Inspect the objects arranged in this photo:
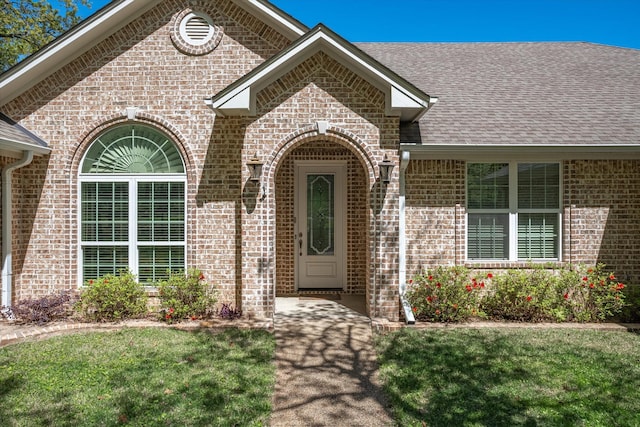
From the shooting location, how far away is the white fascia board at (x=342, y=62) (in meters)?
6.70

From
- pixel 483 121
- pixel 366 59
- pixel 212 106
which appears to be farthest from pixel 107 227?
pixel 483 121

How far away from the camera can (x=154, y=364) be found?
17.3ft

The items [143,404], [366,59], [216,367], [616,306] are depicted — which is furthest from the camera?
[616,306]

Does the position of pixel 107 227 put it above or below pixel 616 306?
above

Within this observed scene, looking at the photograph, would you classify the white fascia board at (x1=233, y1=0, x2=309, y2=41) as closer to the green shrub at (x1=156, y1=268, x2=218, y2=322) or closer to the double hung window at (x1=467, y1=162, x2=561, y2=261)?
the double hung window at (x1=467, y1=162, x2=561, y2=261)

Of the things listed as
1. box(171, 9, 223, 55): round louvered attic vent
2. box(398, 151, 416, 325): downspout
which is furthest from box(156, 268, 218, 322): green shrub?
box(171, 9, 223, 55): round louvered attic vent

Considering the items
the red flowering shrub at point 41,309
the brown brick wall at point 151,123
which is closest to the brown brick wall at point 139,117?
the brown brick wall at point 151,123

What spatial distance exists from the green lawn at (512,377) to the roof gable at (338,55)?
3.81 m

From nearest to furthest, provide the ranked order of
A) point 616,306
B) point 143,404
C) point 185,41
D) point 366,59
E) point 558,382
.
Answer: point 143,404 → point 558,382 → point 366,59 → point 616,306 → point 185,41

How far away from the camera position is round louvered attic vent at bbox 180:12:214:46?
7.84m

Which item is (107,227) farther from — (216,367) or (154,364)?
(216,367)

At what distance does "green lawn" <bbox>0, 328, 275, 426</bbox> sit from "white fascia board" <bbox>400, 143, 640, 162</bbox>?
4.23 m

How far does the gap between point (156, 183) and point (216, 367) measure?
404cm

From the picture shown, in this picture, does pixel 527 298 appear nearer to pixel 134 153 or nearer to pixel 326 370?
pixel 326 370
